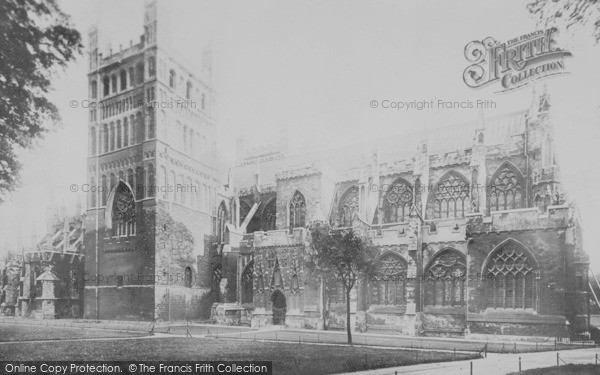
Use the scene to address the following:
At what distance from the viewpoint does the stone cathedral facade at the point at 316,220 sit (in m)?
25.1

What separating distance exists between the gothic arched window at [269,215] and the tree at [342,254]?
43.6 ft

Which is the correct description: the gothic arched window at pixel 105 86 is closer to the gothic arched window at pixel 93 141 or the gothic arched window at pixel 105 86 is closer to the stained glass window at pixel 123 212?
the gothic arched window at pixel 93 141

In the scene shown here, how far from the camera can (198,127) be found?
3753 centimetres

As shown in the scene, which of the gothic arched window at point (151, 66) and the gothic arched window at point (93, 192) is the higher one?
the gothic arched window at point (151, 66)

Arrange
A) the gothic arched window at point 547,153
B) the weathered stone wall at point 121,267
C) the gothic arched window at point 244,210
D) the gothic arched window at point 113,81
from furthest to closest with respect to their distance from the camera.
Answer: the gothic arched window at point 244,210 < the weathered stone wall at point 121,267 < the gothic arched window at point 113,81 < the gothic arched window at point 547,153

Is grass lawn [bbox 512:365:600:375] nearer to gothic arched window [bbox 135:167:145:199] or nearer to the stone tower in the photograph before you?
the stone tower

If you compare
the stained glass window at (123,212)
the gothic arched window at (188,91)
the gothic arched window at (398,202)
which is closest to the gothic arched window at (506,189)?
the gothic arched window at (398,202)

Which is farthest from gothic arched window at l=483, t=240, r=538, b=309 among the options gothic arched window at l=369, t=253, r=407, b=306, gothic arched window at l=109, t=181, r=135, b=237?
gothic arched window at l=109, t=181, r=135, b=237

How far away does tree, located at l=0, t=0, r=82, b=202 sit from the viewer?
1002cm

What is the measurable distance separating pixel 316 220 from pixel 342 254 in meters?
6.70

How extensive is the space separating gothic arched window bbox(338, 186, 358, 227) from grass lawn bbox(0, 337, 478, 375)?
1693cm

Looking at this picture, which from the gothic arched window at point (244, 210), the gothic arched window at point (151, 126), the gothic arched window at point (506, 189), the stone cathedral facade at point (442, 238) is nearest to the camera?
the stone cathedral facade at point (442, 238)

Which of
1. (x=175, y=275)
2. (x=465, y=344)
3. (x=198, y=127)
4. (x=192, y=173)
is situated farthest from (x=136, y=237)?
(x=465, y=344)

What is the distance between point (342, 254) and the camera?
84.0 feet
